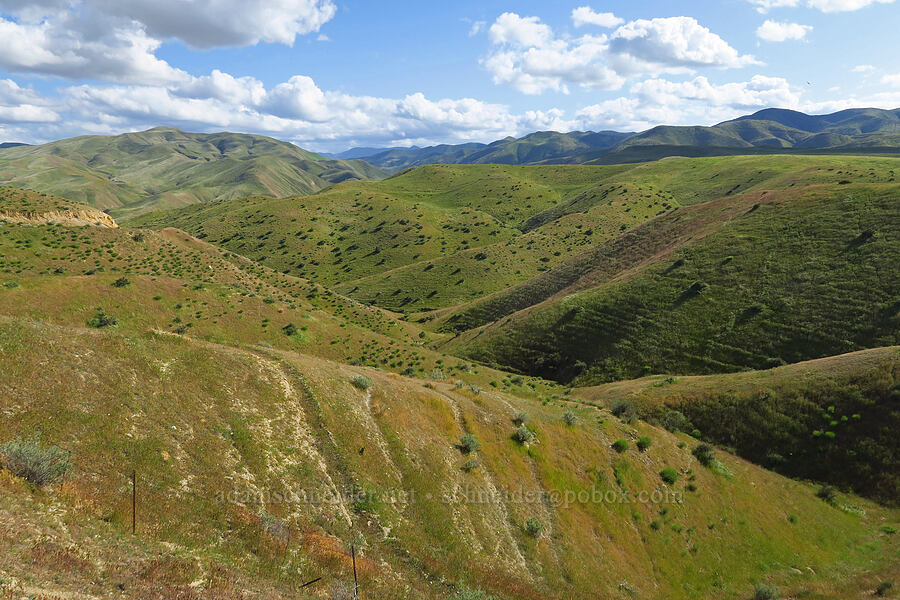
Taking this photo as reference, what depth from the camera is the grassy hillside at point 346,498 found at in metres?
10.7

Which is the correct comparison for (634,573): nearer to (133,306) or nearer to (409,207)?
(133,306)

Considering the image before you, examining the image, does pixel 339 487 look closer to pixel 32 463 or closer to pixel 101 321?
pixel 32 463

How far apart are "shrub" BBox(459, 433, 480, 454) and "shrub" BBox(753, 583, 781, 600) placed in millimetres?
15430

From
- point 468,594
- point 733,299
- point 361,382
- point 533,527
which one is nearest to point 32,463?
point 468,594

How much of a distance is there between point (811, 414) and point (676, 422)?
9.68 m

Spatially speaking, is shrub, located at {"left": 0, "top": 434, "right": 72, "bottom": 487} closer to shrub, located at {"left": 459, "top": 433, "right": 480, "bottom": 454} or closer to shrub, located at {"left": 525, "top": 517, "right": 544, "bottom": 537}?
shrub, located at {"left": 459, "top": 433, "right": 480, "bottom": 454}

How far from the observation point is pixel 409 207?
551 ft

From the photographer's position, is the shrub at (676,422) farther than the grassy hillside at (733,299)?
No

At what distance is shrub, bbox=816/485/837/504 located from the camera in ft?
88.5

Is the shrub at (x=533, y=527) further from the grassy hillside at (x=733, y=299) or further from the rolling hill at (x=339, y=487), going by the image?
the grassy hillside at (x=733, y=299)

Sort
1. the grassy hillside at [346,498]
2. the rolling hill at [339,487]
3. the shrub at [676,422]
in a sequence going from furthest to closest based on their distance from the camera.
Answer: the shrub at [676,422] → the rolling hill at [339,487] → the grassy hillside at [346,498]

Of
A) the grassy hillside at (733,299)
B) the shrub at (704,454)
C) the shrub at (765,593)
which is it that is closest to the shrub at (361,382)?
the shrub at (765,593)

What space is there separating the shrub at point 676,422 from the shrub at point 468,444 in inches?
798

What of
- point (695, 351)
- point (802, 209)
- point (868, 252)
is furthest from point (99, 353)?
point (802, 209)
